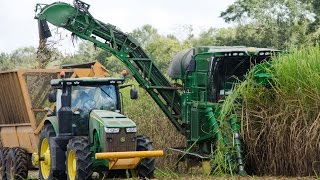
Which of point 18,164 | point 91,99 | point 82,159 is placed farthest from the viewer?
point 18,164

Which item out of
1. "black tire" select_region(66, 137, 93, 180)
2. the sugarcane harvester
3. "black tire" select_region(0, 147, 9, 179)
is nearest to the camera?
"black tire" select_region(66, 137, 93, 180)

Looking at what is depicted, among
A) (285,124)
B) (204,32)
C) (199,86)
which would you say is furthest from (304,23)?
(285,124)

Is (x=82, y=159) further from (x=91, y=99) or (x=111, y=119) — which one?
(x=91, y=99)

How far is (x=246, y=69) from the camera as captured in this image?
13.7m

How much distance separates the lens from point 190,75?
14.8 m

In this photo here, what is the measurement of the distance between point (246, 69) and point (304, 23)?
23187 millimetres

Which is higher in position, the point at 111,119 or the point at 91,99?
the point at 91,99

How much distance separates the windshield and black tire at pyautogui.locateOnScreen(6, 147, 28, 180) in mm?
2367

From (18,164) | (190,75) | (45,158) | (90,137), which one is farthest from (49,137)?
(190,75)

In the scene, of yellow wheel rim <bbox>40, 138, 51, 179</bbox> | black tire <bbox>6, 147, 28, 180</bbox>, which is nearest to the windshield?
yellow wheel rim <bbox>40, 138, 51, 179</bbox>

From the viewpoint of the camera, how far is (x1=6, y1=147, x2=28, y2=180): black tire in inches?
531

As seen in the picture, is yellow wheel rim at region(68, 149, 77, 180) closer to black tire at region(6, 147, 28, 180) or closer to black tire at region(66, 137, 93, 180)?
black tire at region(66, 137, 93, 180)

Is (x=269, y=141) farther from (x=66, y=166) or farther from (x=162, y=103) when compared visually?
(x=162, y=103)

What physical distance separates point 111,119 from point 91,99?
1136 mm
